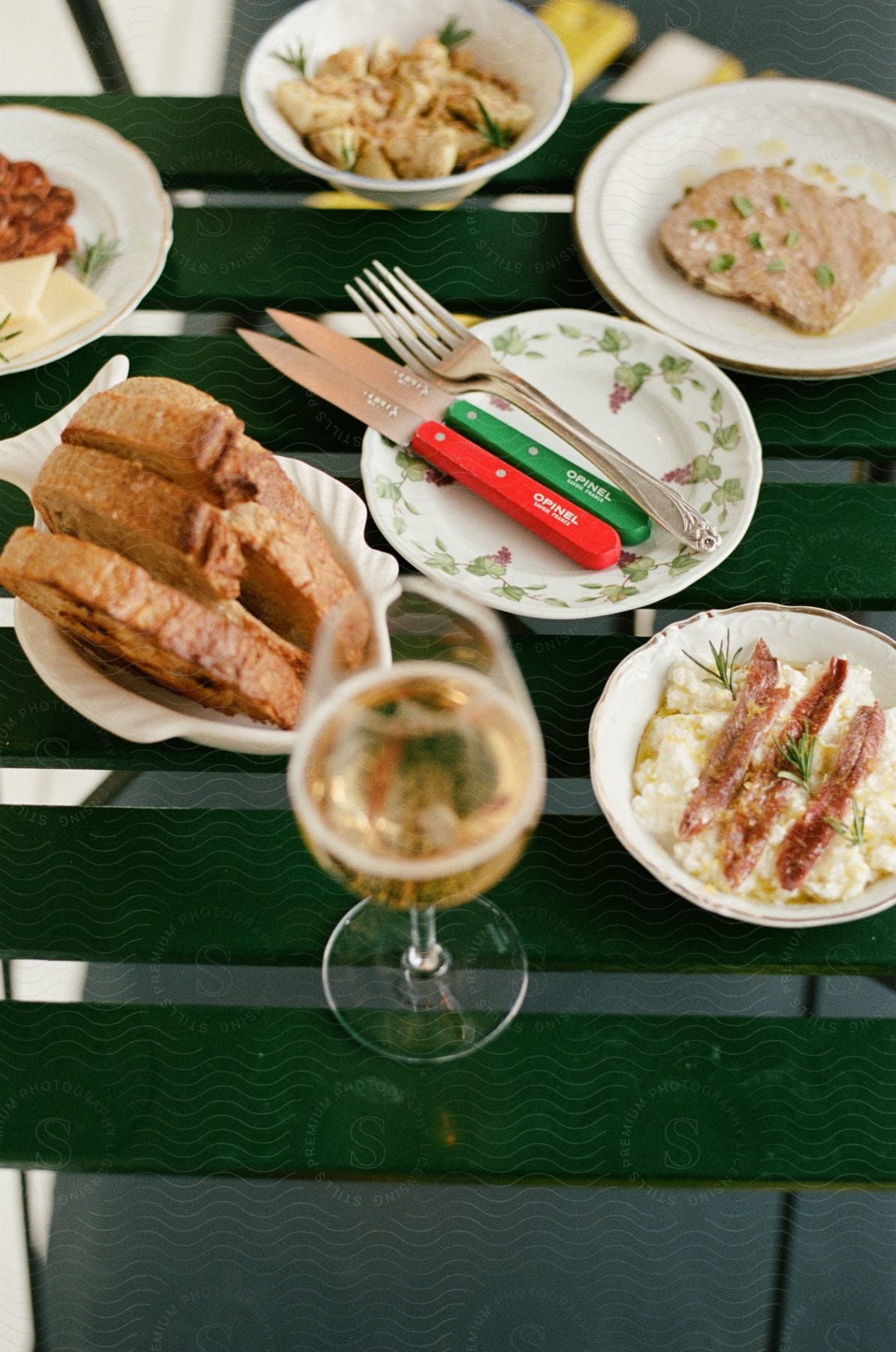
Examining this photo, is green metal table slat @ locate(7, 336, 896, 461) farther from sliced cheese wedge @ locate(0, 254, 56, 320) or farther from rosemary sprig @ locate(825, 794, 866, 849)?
rosemary sprig @ locate(825, 794, 866, 849)

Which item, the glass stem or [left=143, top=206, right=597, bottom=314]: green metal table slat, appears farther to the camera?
[left=143, top=206, right=597, bottom=314]: green metal table slat

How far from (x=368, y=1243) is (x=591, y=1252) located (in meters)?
0.17

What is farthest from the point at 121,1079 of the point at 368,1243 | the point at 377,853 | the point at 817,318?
the point at 817,318

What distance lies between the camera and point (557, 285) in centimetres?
144

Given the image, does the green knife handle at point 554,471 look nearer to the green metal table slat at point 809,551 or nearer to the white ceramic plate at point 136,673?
the green metal table slat at point 809,551

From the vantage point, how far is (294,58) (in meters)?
1.54

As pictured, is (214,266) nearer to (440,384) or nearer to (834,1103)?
(440,384)

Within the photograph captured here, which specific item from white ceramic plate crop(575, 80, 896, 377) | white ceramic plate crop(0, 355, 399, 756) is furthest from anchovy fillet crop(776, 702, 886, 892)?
white ceramic plate crop(575, 80, 896, 377)

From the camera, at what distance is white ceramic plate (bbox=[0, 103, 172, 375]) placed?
1357 millimetres

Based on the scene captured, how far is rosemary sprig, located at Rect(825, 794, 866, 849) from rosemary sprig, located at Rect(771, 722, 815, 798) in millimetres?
41

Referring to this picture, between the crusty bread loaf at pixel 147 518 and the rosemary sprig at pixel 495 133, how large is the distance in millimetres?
789

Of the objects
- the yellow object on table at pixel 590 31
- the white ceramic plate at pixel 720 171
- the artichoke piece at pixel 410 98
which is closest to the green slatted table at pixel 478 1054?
the white ceramic plate at pixel 720 171

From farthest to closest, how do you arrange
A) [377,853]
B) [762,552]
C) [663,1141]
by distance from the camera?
[762,552]
[663,1141]
[377,853]

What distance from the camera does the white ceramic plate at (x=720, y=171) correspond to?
1359 millimetres
